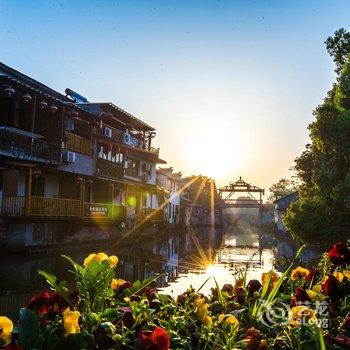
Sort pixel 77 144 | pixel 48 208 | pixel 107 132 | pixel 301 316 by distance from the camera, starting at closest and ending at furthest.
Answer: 1. pixel 301 316
2. pixel 48 208
3. pixel 77 144
4. pixel 107 132

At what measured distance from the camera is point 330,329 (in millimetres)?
2746

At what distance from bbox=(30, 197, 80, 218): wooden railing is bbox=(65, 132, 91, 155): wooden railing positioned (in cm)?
366

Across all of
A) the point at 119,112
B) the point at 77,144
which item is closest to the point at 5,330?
the point at 77,144

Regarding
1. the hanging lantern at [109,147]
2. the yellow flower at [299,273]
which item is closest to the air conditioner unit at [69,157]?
the hanging lantern at [109,147]

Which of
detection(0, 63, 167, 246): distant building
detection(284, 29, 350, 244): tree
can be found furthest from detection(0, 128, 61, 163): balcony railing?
detection(284, 29, 350, 244): tree

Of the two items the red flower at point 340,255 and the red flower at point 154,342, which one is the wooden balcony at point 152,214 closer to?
the red flower at point 340,255

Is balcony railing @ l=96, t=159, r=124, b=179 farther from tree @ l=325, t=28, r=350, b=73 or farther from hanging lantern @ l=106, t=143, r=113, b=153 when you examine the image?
tree @ l=325, t=28, r=350, b=73

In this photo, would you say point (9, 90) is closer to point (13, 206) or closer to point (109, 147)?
point (13, 206)

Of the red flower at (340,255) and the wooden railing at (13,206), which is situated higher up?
the wooden railing at (13,206)

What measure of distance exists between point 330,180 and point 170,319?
49.7 feet

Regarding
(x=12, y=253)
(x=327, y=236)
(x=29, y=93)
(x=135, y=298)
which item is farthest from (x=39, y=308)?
(x=29, y=93)

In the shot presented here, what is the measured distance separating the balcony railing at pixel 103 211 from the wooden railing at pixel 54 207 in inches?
44.9

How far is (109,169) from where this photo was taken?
2988 cm

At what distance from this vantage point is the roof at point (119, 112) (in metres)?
31.3
